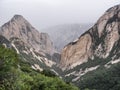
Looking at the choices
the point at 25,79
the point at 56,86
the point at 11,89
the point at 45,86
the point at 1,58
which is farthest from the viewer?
the point at 56,86

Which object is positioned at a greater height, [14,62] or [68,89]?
[14,62]

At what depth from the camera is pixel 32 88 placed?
136 metres

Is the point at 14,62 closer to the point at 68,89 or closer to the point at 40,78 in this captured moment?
the point at 40,78

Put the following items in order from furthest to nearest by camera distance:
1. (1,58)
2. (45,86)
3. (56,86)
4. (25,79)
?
(56,86)
(45,86)
(25,79)
(1,58)

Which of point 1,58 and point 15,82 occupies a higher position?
point 1,58

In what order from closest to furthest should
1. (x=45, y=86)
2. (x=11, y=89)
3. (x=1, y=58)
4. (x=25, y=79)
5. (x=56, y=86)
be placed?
(x=11, y=89), (x=1, y=58), (x=25, y=79), (x=45, y=86), (x=56, y=86)

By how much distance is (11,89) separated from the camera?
102562mm

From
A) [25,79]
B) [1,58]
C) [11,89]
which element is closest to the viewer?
[11,89]

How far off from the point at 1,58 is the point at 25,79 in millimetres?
24452

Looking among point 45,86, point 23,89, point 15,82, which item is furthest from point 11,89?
point 45,86

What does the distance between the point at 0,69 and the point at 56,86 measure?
51896 millimetres

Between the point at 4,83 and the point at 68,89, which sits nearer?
the point at 4,83

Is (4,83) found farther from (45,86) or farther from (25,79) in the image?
(45,86)

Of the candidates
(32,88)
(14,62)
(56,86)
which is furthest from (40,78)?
(14,62)
